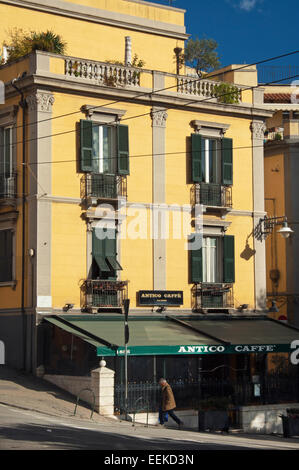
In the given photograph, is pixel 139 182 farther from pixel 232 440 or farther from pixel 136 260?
pixel 232 440

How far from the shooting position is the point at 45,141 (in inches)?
1344

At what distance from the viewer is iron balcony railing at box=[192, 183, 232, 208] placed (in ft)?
123

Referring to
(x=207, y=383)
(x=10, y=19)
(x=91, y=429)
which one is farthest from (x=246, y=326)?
(x=10, y=19)

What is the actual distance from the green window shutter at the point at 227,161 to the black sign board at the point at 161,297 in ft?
15.8

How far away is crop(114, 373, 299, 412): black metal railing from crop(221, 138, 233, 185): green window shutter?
302 inches

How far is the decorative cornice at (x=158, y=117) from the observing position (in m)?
36.9

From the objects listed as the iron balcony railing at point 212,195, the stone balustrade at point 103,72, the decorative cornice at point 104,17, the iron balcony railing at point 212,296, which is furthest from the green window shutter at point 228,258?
the decorative cornice at point 104,17

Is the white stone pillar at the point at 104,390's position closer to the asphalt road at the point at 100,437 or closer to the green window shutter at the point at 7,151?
the asphalt road at the point at 100,437

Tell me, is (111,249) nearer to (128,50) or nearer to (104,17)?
(128,50)

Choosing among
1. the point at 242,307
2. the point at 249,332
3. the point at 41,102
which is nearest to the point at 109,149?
the point at 41,102

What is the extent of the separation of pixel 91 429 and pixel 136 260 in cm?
1083

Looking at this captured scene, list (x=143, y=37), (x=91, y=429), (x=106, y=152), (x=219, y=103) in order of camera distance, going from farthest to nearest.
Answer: (x=143, y=37) < (x=219, y=103) < (x=106, y=152) < (x=91, y=429)

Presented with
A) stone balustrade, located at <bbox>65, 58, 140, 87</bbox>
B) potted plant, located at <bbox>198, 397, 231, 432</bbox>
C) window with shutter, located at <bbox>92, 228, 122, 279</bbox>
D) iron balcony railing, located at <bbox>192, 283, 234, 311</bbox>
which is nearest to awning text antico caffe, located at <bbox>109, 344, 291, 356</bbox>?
potted plant, located at <bbox>198, 397, 231, 432</bbox>

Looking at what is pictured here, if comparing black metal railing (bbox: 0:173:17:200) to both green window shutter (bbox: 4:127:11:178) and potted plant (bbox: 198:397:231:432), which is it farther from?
potted plant (bbox: 198:397:231:432)
